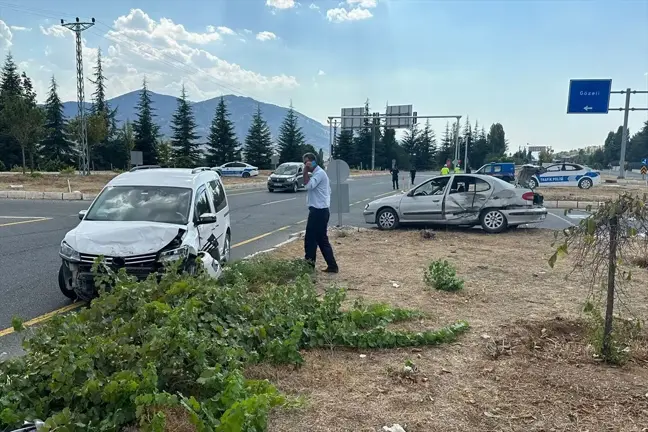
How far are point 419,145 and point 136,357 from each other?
104184 millimetres

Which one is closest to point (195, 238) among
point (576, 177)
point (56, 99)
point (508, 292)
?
point (508, 292)

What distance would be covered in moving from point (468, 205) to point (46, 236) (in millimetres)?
10496

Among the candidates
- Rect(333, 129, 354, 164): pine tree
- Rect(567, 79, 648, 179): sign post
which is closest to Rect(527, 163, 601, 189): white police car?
Rect(567, 79, 648, 179): sign post

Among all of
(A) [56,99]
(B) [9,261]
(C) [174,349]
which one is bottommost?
(B) [9,261]

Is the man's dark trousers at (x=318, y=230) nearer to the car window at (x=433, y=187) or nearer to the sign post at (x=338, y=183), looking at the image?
the sign post at (x=338, y=183)

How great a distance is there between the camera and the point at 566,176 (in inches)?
1398

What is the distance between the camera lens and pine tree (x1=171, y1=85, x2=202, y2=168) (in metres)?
67.1

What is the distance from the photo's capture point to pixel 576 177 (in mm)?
35250

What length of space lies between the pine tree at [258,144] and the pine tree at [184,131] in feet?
28.9

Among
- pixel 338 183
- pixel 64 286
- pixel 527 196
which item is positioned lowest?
pixel 64 286

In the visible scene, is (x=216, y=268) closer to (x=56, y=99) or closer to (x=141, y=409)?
(x=141, y=409)

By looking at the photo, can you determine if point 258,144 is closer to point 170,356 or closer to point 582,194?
point 582,194

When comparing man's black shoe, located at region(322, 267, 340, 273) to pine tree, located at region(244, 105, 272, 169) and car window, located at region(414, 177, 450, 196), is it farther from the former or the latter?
pine tree, located at region(244, 105, 272, 169)

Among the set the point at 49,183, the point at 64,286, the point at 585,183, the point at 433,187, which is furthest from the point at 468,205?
the point at 49,183
